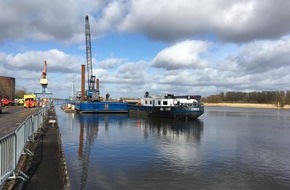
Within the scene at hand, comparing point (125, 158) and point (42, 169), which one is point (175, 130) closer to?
point (125, 158)

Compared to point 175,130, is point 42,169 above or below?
above

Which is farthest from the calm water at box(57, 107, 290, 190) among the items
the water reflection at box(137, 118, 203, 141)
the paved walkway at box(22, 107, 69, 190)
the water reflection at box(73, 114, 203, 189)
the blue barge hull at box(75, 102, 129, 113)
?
the blue barge hull at box(75, 102, 129, 113)

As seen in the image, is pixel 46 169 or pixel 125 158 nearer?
pixel 46 169

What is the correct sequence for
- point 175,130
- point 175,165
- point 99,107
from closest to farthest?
point 175,165 < point 175,130 < point 99,107

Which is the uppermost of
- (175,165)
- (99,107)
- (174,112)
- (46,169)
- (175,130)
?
(99,107)

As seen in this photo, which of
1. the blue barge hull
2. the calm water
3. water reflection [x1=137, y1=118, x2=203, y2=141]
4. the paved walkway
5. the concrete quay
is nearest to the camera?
the concrete quay

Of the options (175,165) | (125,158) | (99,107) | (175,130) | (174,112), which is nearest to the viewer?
(175,165)

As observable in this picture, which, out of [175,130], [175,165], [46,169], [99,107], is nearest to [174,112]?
[175,130]

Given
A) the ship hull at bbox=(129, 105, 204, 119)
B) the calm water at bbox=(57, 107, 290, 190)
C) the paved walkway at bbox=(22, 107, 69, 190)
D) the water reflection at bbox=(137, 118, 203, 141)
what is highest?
the ship hull at bbox=(129, 105, 204, 119)

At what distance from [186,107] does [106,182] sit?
149 feet

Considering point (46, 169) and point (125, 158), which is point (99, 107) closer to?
point (125, 158)

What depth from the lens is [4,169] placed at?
10.4 meters

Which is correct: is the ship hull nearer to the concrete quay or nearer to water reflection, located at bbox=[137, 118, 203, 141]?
water reflection, located at bbox=[137, 118, 203, 141]

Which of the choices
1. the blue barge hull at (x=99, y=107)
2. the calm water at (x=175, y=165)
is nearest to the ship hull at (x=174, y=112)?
the blue barge hull at (x=99, y=107)
